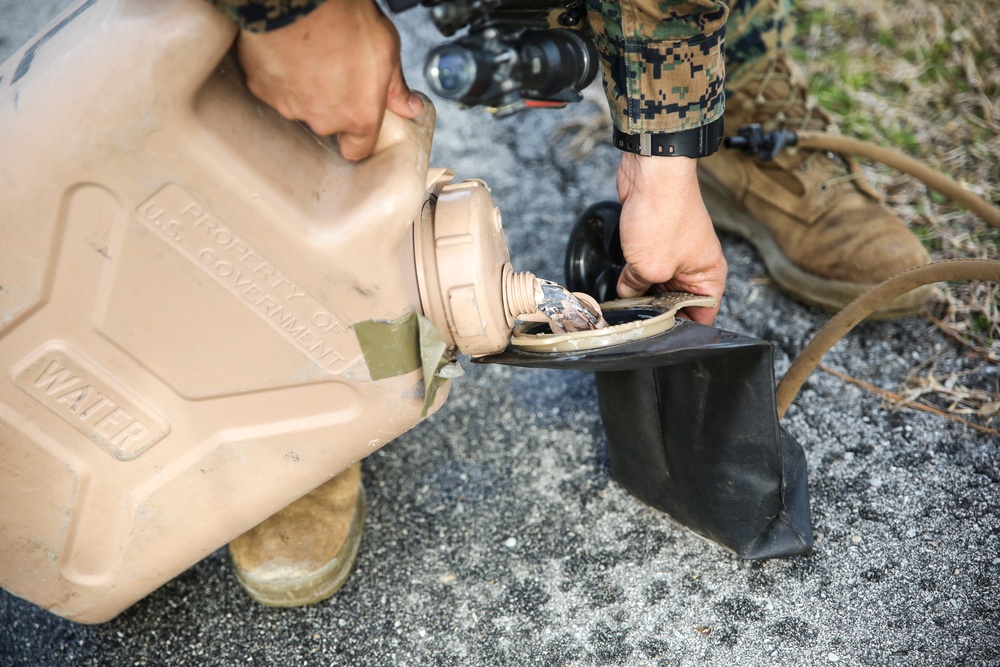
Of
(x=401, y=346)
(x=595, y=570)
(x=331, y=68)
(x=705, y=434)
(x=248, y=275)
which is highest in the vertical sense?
(x=331, y=68)

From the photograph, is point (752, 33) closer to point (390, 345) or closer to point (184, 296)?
point (390, 345)

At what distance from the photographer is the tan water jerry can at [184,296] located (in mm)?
854

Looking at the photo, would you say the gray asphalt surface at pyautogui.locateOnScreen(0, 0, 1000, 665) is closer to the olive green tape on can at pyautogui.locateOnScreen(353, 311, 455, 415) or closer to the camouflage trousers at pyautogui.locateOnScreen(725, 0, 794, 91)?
the olive green tape on can at pyautogui.locateOnScreen(353, 311, 455, 415)

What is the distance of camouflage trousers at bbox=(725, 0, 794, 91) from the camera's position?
4.85 ft

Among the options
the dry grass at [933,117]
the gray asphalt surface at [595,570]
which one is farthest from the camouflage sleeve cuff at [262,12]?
→ the dry grass at [933,117]

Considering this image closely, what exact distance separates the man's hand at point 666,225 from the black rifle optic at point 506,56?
16 cm

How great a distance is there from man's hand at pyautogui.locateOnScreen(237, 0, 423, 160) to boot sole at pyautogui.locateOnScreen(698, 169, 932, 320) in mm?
998

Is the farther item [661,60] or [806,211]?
[806,211]

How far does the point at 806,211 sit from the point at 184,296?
1.25m

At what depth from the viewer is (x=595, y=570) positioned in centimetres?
124

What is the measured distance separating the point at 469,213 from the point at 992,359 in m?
1.12

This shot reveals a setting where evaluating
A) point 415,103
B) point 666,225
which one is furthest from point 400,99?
point 666,225

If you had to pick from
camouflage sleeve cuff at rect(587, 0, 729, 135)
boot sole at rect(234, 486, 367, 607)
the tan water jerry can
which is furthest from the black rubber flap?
boot sole at rect(234, 486, 367, 607)

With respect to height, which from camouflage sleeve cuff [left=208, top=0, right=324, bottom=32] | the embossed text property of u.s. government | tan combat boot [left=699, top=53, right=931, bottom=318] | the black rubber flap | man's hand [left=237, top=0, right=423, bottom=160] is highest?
camouflage sleeve cuff [left=208, top=0, right=324, bottom=32]
